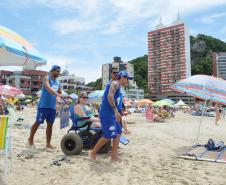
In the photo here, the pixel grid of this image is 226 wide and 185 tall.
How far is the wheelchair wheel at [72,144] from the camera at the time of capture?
4.96m

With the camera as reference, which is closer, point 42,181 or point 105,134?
point 42,181

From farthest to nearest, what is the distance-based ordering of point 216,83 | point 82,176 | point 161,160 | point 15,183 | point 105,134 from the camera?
point 216,83 < point 161,160 < point 105,134 < point 82,176 < point 15,183

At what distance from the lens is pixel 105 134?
4.57 metres

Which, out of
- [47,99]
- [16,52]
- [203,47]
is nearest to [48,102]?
[47,99]

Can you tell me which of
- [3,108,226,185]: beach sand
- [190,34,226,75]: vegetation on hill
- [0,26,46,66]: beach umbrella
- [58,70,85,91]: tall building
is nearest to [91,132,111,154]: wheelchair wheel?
[3,108,226,185]: beach sand

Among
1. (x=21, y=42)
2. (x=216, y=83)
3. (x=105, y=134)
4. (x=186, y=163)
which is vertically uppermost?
(x=21, y=42)

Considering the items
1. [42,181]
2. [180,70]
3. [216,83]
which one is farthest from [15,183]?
[180,70]

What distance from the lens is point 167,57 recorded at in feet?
461

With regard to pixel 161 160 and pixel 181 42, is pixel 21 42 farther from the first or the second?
pixel 181 42

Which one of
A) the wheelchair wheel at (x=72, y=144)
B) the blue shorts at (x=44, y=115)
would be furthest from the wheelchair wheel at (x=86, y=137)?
the blue shorts at (x=44, y=115)

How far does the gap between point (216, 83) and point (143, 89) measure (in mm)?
126445

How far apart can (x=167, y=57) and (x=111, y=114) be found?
13946 centimetres

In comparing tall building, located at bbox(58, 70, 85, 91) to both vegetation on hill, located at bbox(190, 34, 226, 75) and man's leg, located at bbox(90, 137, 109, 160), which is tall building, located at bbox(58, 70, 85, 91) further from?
man's leg, located at bbox(90, 137, 109, 160)

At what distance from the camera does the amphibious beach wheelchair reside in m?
4.98
